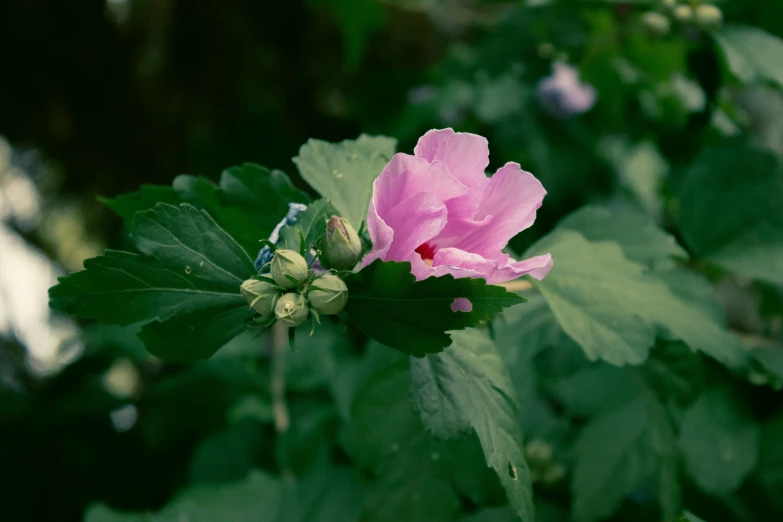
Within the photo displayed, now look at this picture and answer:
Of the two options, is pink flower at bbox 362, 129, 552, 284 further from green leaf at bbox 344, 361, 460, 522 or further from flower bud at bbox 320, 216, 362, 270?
green leaf at bbox 344, 361, 460, 522

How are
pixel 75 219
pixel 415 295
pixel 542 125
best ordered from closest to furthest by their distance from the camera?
1. pixel 415 295
2. pixel 542 125
3. pixel 75 219

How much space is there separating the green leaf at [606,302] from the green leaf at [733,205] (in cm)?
36

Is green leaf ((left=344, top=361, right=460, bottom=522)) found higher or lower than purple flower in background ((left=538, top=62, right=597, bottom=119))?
higher

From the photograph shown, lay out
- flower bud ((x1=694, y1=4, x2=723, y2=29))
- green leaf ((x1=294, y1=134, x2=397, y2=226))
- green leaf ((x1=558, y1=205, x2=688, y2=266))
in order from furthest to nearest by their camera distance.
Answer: flower bud ((x1=694, y1=4, x2=723, y2=29)), green leaf ((x1=558, y1=205, x2=688, y2=266)), green leaf ((x1=294, y1=134, x2=397, y2=226))

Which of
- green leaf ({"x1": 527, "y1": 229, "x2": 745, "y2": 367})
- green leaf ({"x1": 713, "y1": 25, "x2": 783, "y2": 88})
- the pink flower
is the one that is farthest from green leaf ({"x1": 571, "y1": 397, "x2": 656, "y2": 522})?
green leaf ({"x1": 713, "y1": 25, "x2": 783, "y2": 88})

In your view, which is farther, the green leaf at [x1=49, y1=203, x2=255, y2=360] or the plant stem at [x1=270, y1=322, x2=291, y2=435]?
the plant stem at [x1=270, y1=322, x2=291, y2=435]

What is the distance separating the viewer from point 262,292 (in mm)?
540

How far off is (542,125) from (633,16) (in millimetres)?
309

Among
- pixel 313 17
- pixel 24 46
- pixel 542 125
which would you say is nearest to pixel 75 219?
pixel 24 46

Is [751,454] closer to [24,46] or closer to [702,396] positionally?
[702,396]

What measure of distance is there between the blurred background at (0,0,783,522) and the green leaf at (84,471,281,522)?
15 cm

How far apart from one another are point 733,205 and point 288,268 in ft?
2.78

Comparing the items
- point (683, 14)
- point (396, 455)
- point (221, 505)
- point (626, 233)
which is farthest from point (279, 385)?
point (683, 14)

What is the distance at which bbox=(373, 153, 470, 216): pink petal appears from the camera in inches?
→ 20.9
